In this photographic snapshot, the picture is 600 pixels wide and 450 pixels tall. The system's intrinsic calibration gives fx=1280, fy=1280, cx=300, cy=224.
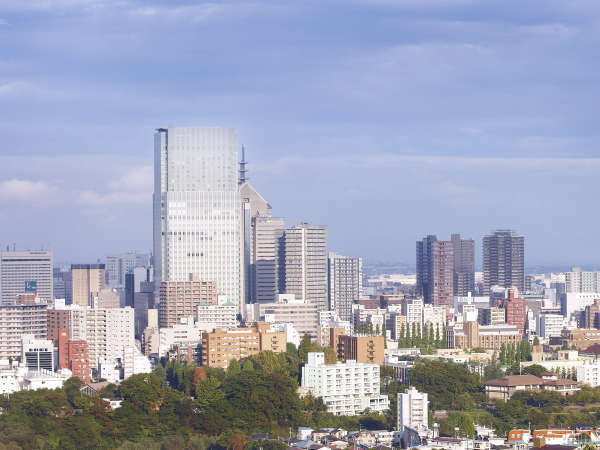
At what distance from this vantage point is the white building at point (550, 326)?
7038 cm

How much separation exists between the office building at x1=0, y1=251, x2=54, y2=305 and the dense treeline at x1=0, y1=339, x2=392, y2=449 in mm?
44947

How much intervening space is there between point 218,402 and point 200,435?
201 cm

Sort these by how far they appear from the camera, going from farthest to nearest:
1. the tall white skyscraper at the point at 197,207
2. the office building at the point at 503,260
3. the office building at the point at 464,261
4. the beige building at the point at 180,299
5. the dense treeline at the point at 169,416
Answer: the office building at the point at 464,261 → the office building at the point at 503,260 → the tall white skyscraper at the point at 197,207 → the beige building at the point at 180,299 → the dense treeline at the point at 169,416

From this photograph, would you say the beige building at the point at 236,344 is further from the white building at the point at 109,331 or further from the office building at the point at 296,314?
the office building at the point at 296,314

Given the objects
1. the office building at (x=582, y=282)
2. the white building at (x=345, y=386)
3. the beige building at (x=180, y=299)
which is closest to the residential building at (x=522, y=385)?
the white building at (x=345, y=386)

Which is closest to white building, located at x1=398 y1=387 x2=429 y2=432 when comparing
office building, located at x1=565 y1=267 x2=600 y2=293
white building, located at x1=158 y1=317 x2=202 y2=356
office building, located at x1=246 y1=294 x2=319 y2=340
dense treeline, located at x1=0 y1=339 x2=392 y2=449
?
dense treeline, located at x1=0 y1=339 x2=392 y2=449

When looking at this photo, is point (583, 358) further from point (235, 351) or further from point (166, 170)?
point (166, 170)

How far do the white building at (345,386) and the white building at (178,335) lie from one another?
1241cm

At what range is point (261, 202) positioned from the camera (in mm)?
83125

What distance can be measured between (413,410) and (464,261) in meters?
61.7

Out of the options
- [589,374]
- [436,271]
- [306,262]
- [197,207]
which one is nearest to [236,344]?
[589,374]

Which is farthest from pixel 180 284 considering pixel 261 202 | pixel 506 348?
pixel 261 202

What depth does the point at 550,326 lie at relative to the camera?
7088 cm

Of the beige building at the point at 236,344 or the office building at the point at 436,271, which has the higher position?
the office building at the point at 436,271
